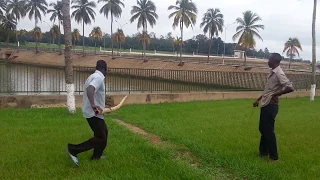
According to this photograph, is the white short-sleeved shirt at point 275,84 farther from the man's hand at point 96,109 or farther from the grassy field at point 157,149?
the man's hand at point 96,109

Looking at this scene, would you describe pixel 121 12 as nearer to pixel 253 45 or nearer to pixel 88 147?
pixel 253 45

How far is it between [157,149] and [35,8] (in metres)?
71.5

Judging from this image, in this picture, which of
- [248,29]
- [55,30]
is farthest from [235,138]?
[55,30]

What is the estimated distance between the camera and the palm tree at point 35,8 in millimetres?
69412

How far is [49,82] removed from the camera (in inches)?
572

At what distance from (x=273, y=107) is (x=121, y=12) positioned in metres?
54.9

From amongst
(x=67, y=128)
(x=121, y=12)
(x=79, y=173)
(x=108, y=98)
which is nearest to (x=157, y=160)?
(x=79, y=173)

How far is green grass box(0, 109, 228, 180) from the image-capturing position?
4789 millimetres

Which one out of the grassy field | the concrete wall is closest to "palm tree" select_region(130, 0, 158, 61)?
the concrete wall

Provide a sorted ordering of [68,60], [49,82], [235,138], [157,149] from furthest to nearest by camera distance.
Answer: [49,82] < [68,60] < [235,138] < [157,149]

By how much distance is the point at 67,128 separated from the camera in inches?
321

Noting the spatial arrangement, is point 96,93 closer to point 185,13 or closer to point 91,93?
point 91,93

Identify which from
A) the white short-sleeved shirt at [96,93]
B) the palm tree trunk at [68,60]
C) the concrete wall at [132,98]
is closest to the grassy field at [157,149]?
the palm tree trunk at [68,60]

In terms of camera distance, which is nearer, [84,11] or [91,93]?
[91,93]
